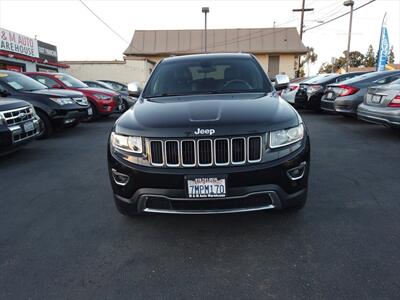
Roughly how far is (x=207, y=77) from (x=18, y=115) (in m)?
3.52

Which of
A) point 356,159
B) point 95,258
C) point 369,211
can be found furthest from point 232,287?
point 356,159

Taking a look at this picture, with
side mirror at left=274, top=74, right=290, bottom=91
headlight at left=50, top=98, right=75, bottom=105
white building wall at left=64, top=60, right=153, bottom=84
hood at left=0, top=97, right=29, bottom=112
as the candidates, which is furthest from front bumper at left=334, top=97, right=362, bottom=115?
white building wall at left=64, top=60, right=153, bottom=84

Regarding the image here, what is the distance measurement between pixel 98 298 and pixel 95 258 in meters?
0.50

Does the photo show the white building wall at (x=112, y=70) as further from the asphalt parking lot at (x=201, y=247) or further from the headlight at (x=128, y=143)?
the headlight at (x=128, y=143)

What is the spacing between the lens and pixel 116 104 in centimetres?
1023

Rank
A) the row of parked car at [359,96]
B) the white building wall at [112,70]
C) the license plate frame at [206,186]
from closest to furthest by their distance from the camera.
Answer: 1. the license plate frame at [206,186]
2. the row of parked car at [359,96]
3. the white building wall at [112,70]

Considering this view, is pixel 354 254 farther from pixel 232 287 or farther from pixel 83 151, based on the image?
pixel 83 151

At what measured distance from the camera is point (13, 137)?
523 cm

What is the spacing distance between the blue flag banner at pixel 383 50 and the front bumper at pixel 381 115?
15682 mm

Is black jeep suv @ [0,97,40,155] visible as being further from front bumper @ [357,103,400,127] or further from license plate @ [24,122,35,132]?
front bumper @ [357,103,400,127]

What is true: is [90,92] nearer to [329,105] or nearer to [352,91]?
[329,105]

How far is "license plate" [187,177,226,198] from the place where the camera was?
8.04 ft

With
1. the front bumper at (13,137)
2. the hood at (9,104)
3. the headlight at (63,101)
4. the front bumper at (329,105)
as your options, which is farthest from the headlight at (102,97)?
the front bumper at (329,105)

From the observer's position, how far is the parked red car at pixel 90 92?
382 inches
